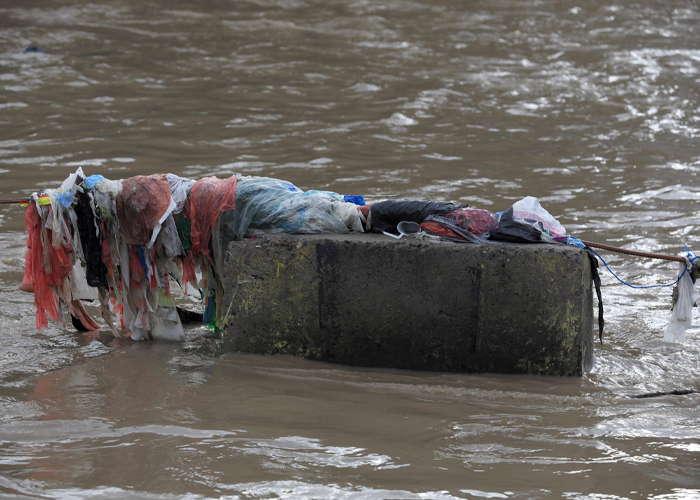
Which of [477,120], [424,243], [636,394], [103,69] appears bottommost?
[636,394]

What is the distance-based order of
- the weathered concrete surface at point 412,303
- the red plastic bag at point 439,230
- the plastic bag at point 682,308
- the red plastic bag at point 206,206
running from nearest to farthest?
the weathered concrete surface at point 412,303 → the red plastic bag at point 439,230 → the plastic bag at point 682,308 → the red plastic bag at point 206,206

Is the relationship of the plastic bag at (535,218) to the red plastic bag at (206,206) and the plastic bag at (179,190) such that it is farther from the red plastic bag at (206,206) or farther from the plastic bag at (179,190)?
the plastic bag at (179,190)

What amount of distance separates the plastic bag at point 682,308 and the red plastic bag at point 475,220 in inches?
46.0

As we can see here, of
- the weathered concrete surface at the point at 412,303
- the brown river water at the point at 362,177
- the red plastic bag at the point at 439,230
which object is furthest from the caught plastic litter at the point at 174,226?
the brown river water at the point at 362,177

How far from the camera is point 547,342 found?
13.4ft

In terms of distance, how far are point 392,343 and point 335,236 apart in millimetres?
696

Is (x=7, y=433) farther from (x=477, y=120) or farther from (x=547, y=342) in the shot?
(x=477, y=120)

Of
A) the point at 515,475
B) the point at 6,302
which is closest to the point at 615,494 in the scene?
the point at 515,475

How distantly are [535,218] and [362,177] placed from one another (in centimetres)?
469

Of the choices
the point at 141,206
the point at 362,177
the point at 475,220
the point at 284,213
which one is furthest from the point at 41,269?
the point at 362,177

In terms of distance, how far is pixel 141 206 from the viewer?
4.38 meters

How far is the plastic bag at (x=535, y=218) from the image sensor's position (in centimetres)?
420

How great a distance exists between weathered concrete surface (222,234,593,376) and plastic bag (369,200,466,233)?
0.11 m

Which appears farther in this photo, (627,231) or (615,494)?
(627,231)
